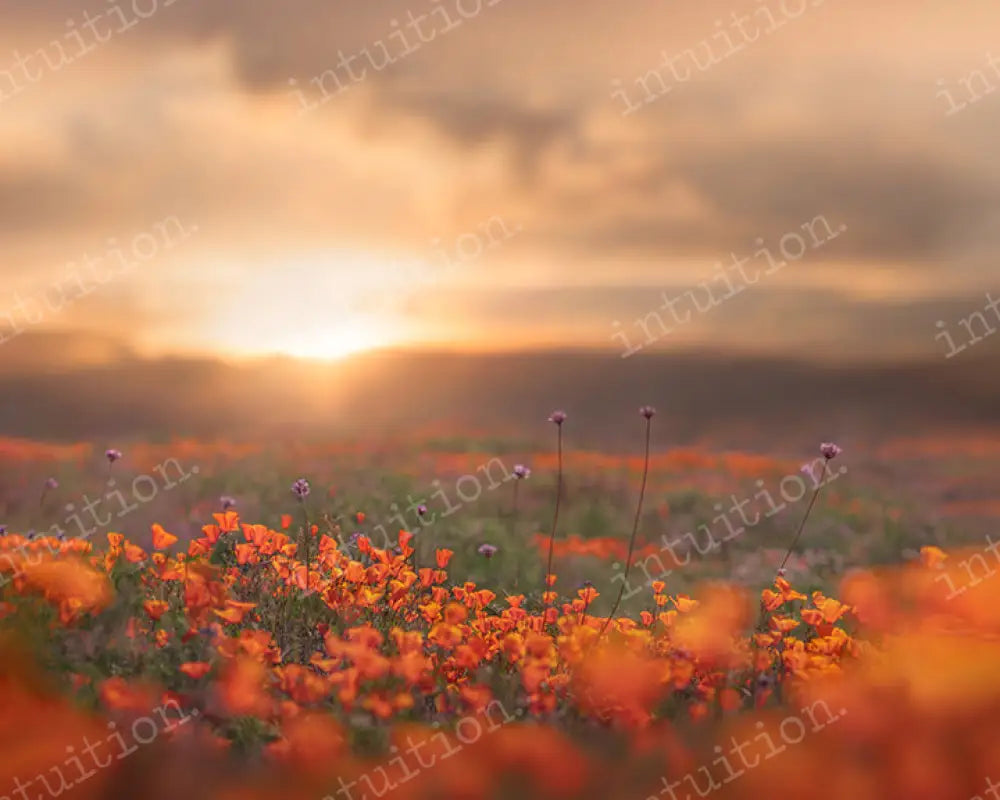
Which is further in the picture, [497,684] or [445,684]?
[445,684]

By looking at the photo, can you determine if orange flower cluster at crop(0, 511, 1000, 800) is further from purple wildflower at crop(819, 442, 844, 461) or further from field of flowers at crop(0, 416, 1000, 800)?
purple wildflower at crop(819, 442, 844, 461)

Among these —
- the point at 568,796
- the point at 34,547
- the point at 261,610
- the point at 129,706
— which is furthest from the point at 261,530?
the point at 568,796

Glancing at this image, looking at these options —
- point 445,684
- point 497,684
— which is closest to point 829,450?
point 497,684

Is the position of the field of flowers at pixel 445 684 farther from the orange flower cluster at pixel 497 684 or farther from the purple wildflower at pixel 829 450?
the purple wildflower at pixel 829 450

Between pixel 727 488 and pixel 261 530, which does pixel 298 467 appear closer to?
pixel 727 488

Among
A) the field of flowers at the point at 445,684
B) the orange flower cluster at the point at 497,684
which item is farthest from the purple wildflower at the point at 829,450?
the orange flower cluster at the point at 497,684

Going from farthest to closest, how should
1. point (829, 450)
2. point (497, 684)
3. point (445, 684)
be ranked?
point (829, 450)
point (445, 684)
point (497, 684)

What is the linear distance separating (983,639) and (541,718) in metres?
1.57

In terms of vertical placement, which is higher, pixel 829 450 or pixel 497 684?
pixel 829 450

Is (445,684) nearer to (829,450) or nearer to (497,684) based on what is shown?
(497,684)

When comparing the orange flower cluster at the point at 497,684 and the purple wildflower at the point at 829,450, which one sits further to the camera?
the purple wildflower at the point at 829,450

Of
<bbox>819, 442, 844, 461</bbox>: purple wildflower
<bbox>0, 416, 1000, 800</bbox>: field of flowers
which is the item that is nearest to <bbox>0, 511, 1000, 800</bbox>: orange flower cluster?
<bbox>0, 416, 1000, 800</bbox>: field of flowers

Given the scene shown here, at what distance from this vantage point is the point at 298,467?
11516mm

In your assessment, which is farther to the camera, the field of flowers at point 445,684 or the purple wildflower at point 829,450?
the purple wildflower at point 829,450
